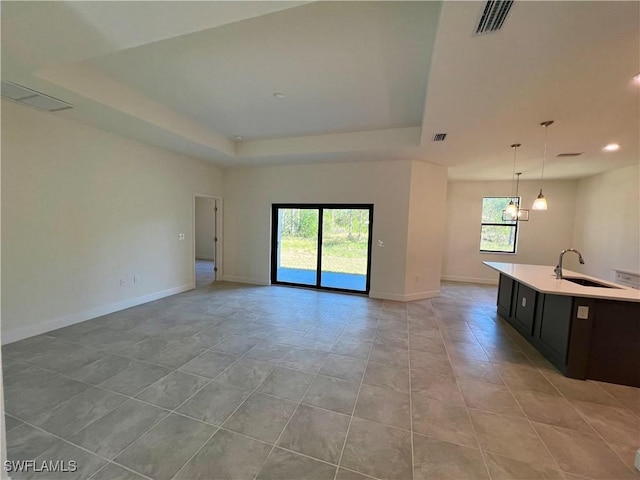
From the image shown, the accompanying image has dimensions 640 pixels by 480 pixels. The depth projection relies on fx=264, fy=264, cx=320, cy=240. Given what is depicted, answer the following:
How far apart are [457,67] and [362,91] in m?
1.26

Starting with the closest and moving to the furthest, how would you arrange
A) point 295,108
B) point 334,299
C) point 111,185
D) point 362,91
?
point 362,91 < point 295,108 < point 111,185 < point 334,299

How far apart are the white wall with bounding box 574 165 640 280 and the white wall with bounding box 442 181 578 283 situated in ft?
0.96

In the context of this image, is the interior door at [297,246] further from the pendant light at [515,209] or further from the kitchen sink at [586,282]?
the kitchen sink at [586,282]

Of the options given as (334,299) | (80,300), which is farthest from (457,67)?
(80,300)

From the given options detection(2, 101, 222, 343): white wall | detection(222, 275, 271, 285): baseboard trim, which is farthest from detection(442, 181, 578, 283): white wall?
detection(2, 101, 222, 343): white wall

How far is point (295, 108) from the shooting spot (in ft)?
12.1

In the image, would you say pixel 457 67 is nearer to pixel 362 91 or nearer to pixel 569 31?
pixel 569 31

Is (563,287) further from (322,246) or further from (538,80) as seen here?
(322,246)

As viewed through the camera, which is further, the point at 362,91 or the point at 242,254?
the point at 242,254

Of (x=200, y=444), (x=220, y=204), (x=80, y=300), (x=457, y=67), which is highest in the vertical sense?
(x=457, y=67)

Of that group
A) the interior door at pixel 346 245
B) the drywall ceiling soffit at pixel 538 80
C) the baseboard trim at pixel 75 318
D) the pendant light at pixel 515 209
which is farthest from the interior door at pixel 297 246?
the pendant light at pixel 515 209

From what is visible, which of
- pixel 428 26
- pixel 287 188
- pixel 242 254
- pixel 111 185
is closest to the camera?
pixel 428 26

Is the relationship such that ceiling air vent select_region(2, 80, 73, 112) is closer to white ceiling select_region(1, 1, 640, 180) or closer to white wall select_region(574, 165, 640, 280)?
white ceiling select_region(1, 1, 640, 180)

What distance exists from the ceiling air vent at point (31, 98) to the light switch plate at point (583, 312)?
19.8 ft
